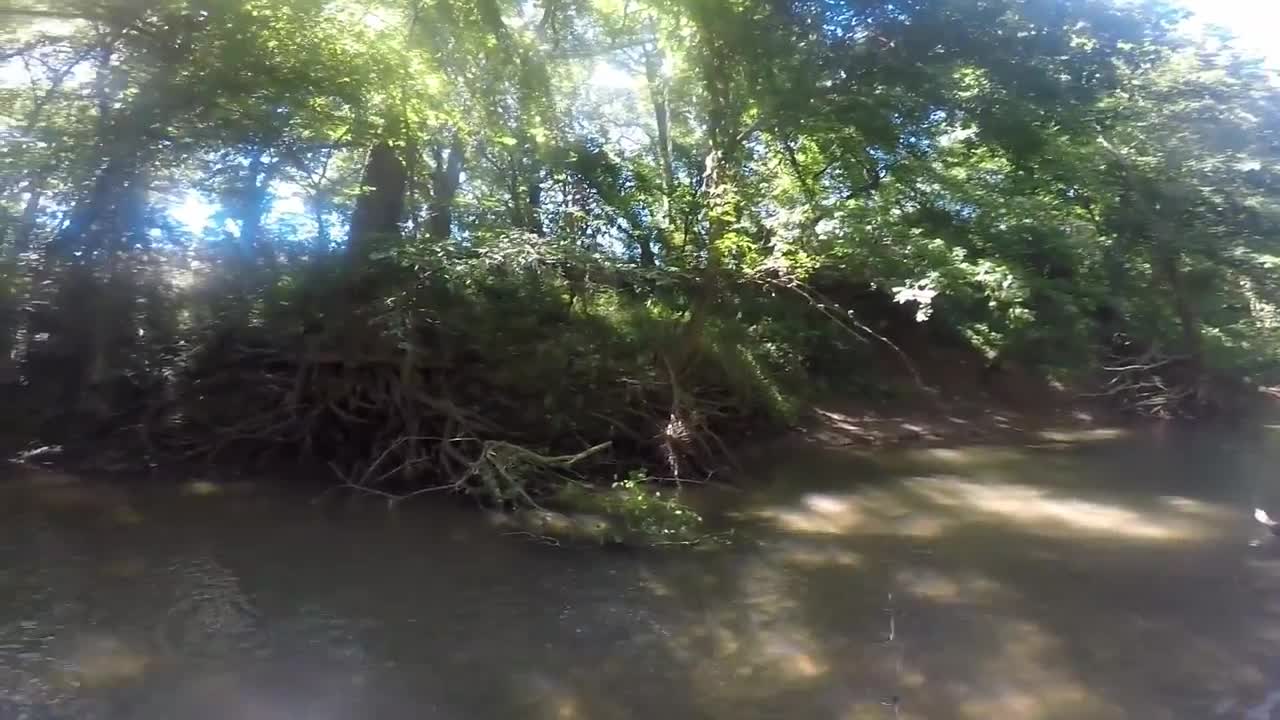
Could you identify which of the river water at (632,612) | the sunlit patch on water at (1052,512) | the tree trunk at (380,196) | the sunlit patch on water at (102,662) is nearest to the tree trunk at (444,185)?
the tree trunk at (380,196)

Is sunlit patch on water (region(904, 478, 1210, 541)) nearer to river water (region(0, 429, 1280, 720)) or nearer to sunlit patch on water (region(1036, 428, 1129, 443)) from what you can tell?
river water (region(0, 429, 1280, 720))

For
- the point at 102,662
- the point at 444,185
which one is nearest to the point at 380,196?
the point at 444,185

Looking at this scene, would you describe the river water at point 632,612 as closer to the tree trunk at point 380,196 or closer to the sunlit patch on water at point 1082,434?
the tree trunk at point 380,196

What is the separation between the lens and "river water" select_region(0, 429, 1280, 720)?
16.4ft

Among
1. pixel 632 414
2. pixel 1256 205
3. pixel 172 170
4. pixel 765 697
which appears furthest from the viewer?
pixel 1256 205

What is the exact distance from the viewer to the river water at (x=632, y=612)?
5.00m

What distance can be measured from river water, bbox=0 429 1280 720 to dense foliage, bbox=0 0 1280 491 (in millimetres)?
1515

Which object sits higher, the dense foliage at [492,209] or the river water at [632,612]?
the dense foliage at [492,209]

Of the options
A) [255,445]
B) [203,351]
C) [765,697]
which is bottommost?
[765,697]

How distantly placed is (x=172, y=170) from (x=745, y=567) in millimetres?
7349

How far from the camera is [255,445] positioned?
1094 cm

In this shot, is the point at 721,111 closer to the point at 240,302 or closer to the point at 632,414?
the point at 632,414

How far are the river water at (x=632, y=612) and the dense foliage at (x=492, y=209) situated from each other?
1515 millimetres

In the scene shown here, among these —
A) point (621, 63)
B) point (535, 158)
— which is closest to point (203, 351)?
point (535, 158)
